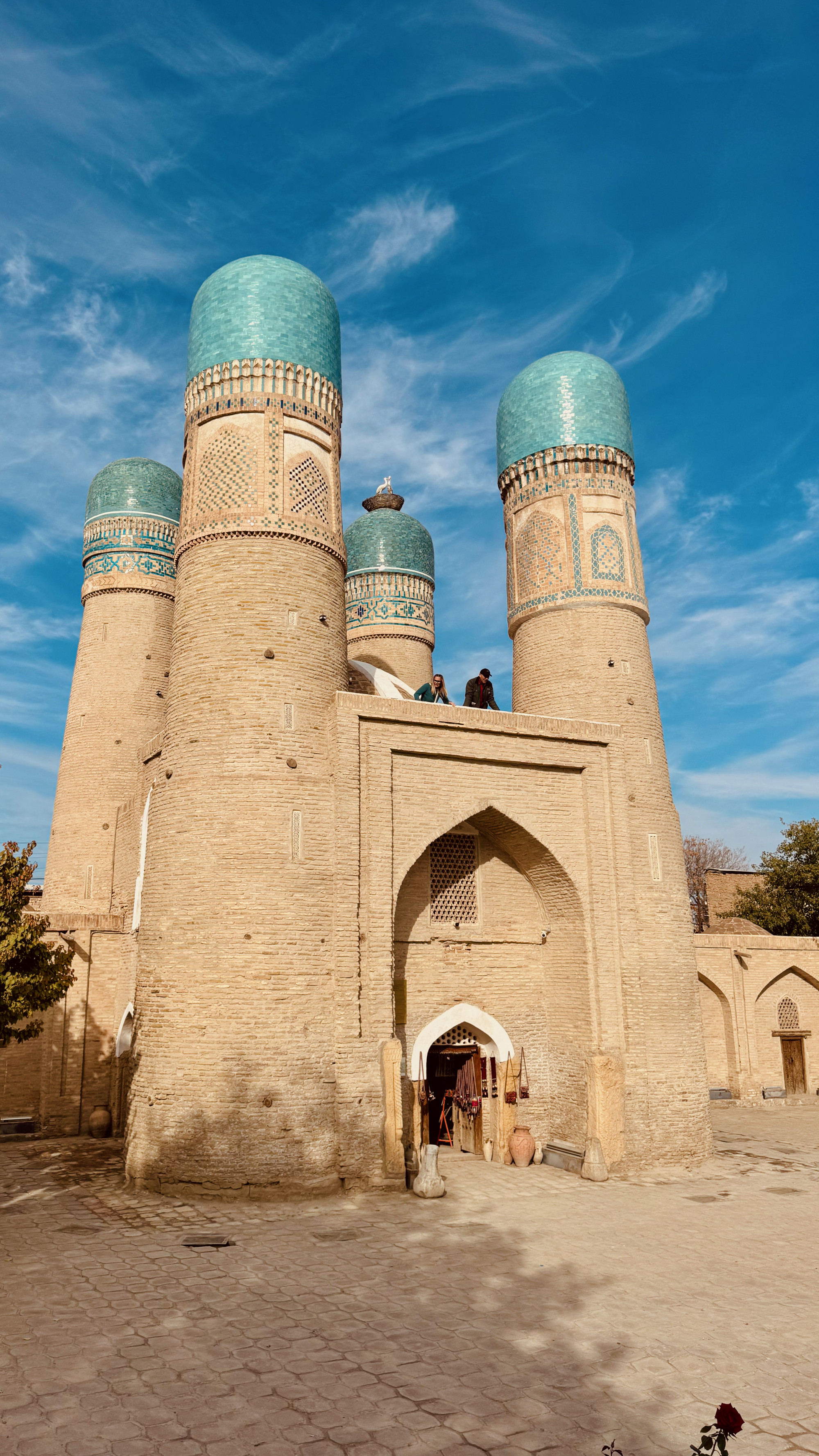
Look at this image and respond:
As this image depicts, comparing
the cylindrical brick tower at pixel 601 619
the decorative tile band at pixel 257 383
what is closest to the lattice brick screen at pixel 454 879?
the cylindrical brick tower at pixel 601 619

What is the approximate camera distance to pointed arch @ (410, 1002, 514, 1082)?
13.0m

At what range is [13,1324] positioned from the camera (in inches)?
273

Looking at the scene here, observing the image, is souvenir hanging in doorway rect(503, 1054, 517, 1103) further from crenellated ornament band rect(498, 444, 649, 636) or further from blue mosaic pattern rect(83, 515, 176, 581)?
blue mosaic pattern rect(83, 515, 176, 581)

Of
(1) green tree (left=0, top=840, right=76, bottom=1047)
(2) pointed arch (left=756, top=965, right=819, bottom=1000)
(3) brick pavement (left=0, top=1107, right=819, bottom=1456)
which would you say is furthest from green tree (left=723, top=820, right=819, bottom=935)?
(1) green tree (left=0, top=840, right=76, bottom=1047)

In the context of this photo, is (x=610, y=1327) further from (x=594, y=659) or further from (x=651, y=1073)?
(x=594, y=659)

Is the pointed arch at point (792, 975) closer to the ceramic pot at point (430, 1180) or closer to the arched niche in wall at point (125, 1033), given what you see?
the ceramic pot at point (430, 1180)

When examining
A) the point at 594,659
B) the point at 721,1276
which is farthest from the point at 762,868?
the point at 721,1276

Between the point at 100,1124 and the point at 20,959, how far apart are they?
6.04m

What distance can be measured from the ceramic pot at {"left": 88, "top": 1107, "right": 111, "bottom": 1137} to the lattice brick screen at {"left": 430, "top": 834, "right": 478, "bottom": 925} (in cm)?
653

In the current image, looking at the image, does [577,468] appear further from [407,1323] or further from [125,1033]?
[407,1323]

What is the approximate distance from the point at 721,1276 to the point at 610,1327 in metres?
1.87

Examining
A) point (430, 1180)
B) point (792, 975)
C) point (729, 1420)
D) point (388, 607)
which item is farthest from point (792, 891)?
point (729, 1420)

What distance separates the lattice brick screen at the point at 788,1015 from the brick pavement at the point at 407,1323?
37.0ft

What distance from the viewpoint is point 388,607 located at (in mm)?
23594
